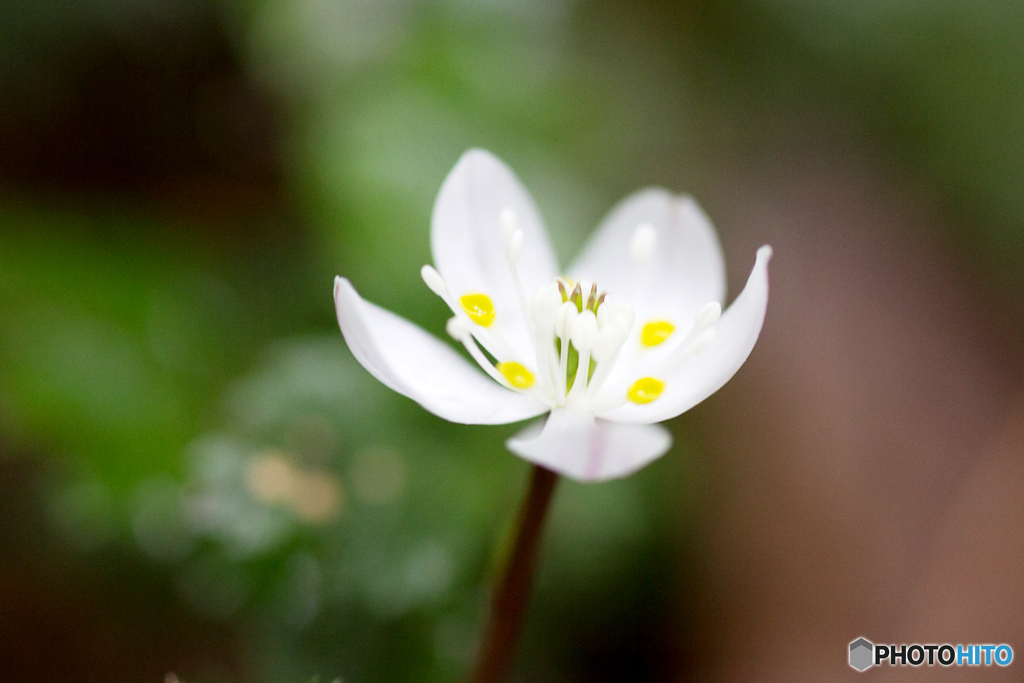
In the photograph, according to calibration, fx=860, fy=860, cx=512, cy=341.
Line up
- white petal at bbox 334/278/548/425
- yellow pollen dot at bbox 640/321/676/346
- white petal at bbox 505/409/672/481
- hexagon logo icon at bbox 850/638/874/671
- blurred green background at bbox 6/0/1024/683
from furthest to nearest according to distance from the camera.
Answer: blurred green background at bbox 6/0/1024/683 < hexagon logo icon at bbox 850/638/874/671 < yellow pollen dot at bbox 640/321/676/346 < white petal at bbox 334/278/548/425 < white petal at bbox 505/409/672/481

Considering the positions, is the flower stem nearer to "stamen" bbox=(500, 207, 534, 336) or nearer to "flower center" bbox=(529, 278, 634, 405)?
"flower center" bbox=(529, 278, 634, 405)

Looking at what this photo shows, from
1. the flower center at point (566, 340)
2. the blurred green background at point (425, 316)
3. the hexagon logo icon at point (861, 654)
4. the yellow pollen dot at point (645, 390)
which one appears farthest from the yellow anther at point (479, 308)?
the hexagon logo icon at point (861, 654)

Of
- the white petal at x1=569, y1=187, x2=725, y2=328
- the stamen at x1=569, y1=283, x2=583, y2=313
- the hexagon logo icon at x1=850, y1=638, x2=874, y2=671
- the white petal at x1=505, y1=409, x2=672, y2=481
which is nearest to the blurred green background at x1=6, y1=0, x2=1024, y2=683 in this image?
the hexagon logo icon at x1=850, y1=638, x2=874, y2=671

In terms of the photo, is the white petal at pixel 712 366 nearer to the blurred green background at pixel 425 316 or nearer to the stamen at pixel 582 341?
the stamen at pixel 582 341

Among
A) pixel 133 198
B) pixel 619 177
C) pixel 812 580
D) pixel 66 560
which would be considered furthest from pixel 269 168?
pixel 812 580

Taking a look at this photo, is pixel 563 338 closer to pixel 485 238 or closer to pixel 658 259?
pixel 485 238

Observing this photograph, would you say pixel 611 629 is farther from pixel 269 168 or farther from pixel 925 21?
pixel 925 21
